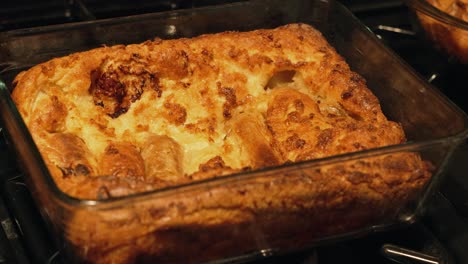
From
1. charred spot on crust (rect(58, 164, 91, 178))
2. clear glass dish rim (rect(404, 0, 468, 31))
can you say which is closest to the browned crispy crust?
charred spot on crust (rect(58, 164, 91, 178))

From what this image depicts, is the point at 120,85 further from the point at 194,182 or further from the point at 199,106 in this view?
the point at 194,182

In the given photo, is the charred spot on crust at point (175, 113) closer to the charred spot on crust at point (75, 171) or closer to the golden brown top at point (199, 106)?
the golden brown top at point (199, 106)

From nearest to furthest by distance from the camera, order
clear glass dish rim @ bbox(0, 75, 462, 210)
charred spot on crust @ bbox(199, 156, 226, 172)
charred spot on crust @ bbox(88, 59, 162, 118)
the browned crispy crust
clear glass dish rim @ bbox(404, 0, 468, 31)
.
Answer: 1. clear glass dish rim @ bbox(0, 75, 462, 210)
2. the browned crispy crust
3. charred spot on crust @ bbox(199, 156, 226, 172)
4. charred spot on crust @ bbox(88, 59, 162, 118)
5. clear glass dish rim @ bbox(404, 0, 468, 31)

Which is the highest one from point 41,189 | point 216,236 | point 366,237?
point 41,189

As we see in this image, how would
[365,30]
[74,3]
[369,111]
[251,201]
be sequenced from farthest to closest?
[74,3] → [365,30] → [369,111] → [251,201]

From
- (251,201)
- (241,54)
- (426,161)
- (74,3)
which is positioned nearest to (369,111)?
(426,161)

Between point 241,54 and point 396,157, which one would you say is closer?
point 396,157

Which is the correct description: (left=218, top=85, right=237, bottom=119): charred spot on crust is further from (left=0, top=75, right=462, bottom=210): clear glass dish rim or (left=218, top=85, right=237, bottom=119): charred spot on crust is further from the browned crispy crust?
(left=0, top=75, right=462, bottom=210): clear glass dish rim

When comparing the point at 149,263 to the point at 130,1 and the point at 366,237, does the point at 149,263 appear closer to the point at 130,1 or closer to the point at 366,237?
the point at 366,237
